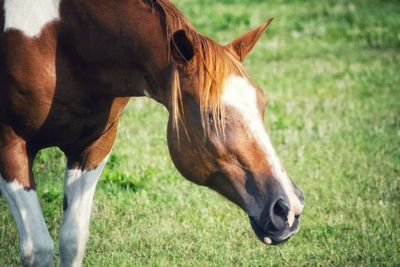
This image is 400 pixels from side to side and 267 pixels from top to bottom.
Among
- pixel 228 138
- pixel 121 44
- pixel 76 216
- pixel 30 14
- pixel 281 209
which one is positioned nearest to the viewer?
pixel 281 209

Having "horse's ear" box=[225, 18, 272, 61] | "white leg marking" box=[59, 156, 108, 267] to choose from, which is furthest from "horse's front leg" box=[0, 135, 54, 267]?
"horse's ear" box=[225, 18, 272, 61]

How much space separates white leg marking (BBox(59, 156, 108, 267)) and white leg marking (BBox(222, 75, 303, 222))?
4.21ft

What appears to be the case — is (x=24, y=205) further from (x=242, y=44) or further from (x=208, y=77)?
(x=242, y=44)

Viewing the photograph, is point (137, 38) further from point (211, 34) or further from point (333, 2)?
point (333, 2)

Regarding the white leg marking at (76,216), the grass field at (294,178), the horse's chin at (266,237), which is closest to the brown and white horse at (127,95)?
the horse's chin at (266,237)

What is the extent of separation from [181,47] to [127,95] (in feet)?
1.99

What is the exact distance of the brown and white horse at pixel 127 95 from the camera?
378cm

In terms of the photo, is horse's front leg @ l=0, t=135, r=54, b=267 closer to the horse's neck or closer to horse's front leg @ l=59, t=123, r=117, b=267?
horse's front leg @ l=59, t=123, r=117, b=267

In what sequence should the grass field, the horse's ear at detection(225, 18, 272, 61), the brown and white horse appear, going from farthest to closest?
the grass field < the horse's ear at detection(225, 18, 272, 61) < the brown and white horse

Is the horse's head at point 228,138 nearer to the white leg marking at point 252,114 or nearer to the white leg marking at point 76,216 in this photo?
the white leg marking at point 252,114

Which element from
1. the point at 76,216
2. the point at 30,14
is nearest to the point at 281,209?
the point at 76,216

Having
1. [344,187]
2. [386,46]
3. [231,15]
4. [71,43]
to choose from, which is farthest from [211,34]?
[71,43]

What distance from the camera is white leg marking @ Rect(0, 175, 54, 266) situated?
418 cm

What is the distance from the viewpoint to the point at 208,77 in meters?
3.81
